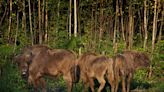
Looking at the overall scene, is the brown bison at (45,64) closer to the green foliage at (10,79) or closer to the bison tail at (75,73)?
the bison tail at (75,73)

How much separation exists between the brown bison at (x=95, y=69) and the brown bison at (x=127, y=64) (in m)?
0.35

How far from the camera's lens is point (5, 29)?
24469 millimetres

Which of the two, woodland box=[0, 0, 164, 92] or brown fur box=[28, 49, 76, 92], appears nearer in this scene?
brown fur box=[28, 49, 76, 92]

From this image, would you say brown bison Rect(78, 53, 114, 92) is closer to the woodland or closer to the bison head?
the bison head

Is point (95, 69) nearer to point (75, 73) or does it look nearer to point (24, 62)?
point (75, 73)

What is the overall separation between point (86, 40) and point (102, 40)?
157cm

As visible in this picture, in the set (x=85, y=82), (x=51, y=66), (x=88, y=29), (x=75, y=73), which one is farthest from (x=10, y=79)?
(x=88, y=29)

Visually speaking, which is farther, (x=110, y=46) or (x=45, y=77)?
(x=110, y=46)

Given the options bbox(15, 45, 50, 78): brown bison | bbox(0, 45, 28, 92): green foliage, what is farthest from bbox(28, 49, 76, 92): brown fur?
bbox(0, 45, 28, 92): green foliage

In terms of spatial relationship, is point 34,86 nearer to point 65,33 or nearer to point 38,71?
point 38,71

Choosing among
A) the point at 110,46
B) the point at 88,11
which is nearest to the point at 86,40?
the point at 110,46

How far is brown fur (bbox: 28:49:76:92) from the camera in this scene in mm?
11430

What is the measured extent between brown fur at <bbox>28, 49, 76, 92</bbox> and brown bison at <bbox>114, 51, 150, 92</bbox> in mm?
1542

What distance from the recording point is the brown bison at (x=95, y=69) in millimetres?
11984
